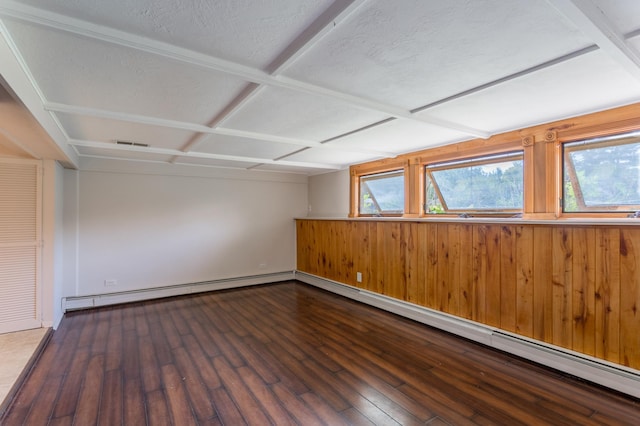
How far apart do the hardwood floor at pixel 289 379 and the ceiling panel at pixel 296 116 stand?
2.12m

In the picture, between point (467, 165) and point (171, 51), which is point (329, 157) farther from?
point (171, 51)

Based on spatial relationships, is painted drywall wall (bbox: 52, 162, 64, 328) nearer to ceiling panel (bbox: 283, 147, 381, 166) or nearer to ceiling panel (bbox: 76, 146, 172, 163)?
ceiling panel (bbox: 76, 146, 172, 163)

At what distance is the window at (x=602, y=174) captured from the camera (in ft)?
7.85

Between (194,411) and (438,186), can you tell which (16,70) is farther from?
(438,186)

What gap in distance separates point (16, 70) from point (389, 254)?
3780 millimetres

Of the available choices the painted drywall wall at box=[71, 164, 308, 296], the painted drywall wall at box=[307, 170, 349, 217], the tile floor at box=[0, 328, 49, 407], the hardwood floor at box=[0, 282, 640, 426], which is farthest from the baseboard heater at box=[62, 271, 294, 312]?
the painted drywall wall at box=[307, 170, 349, 217]

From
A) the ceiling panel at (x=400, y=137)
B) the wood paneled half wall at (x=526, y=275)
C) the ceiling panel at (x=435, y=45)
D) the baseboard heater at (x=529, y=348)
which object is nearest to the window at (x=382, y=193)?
the wood paneled half wall at (x=526, y=275)

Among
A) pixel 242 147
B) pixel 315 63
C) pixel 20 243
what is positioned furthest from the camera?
pixel 242 147

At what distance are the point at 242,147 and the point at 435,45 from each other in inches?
104

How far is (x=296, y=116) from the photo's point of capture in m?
2.56

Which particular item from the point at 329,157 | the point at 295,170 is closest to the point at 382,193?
the point at 329,157

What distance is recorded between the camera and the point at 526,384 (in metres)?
2.30

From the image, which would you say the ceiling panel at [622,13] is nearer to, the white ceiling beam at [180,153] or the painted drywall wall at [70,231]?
the white ceiling beam at [180,153]

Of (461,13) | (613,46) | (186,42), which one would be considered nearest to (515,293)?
(613,46)
